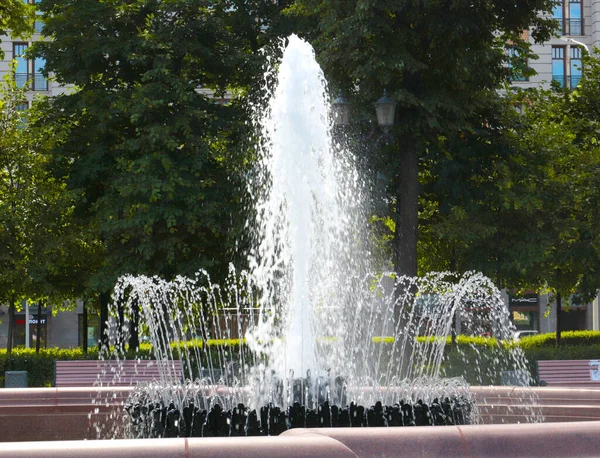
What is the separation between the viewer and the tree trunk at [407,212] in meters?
19.6

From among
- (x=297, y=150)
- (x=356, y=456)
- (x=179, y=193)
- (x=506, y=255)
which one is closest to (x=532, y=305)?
(x=506, y=255)

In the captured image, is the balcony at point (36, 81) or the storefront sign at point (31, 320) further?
the balcony at point (36, 81)

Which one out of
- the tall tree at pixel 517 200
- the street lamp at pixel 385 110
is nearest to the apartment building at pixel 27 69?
the tall tree at pixel 517 200

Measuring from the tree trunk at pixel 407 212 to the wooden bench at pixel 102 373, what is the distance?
17.2 ft

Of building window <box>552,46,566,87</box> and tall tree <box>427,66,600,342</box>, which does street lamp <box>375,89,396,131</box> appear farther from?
building window <box>552,46,566,87</box>

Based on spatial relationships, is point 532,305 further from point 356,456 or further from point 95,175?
point 356,456

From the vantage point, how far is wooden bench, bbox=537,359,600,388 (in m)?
16.5

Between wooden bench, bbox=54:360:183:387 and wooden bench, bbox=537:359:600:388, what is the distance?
6.46 m

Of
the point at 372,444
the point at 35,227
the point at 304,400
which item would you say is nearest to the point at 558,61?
the point at 35,227

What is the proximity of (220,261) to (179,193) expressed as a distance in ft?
8.18

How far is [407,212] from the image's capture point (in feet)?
65.7

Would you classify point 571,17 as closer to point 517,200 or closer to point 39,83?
point 39,83

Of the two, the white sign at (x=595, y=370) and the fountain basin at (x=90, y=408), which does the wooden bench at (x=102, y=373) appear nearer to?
the fountain basin at (x=90, y=408)

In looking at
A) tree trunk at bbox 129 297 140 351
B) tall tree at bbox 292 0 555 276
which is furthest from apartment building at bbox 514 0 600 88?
tree trunk at bbox 129 297 140 351
